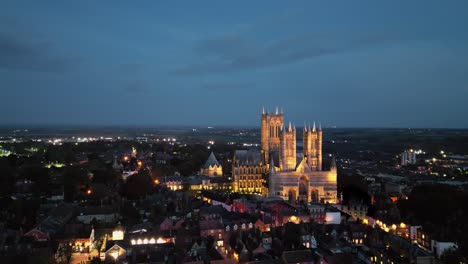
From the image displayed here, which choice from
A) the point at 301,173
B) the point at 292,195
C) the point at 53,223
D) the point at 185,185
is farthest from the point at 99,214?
the point at 301,173

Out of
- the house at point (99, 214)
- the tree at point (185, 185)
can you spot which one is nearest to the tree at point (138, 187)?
the tree at point (185, 185)

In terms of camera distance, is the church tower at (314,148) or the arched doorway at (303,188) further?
the church tower at (314,148)

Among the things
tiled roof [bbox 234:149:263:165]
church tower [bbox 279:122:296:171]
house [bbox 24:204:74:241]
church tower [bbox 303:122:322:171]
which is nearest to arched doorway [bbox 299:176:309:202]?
church tower [bbox 279:122:296:171]

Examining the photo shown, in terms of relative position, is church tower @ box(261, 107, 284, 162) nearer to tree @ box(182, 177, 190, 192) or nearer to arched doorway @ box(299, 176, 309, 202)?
arched doorway @ box(299, 176, 309, 202)

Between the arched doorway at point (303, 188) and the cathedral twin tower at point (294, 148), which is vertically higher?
Answer: the cathedral twin tower at point (294, 148)

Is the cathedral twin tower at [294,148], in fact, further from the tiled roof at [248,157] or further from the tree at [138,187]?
the tree at [138,187]

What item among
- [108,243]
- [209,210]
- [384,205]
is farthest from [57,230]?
[384,205]

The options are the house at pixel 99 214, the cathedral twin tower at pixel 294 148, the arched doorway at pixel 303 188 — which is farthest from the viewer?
the cathedral twin tower at pixel 294 148

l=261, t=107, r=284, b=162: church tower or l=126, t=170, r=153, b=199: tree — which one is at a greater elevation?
l=261, t=107, r=284, b=162: church tower
